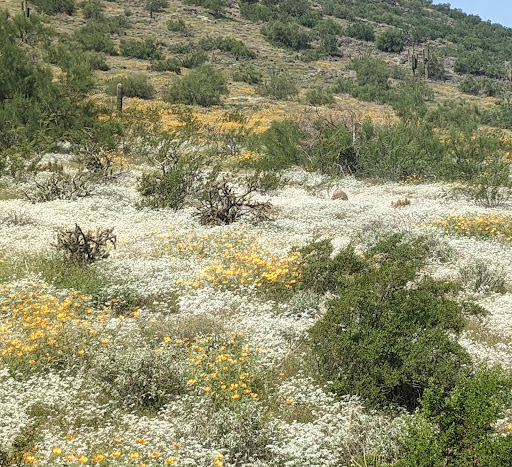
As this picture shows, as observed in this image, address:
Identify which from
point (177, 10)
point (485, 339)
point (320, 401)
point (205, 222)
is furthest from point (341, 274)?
point (177, 10)

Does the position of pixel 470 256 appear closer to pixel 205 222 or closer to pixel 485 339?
pixel 485 339

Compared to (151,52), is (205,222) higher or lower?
lower

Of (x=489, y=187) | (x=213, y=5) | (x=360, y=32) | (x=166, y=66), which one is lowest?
(x=489, y=187)

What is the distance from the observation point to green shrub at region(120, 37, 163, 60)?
50625 millimetres

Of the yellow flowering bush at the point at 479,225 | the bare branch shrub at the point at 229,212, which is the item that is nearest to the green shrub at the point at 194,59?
the bare branch shrub at the point at 229,212

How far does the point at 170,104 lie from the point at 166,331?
29493 millimetres

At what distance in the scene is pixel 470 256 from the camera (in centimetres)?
1011

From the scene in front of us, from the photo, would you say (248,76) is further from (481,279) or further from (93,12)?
(481,279)

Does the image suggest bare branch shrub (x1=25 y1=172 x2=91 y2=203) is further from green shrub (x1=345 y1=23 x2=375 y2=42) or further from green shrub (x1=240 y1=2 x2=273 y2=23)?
green shrub (x1=345 y1=23 x2=375 y2=42)

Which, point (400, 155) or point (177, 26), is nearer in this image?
point (400, 155)

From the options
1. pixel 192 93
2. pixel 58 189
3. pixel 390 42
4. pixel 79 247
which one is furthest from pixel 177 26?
pixel 79 247

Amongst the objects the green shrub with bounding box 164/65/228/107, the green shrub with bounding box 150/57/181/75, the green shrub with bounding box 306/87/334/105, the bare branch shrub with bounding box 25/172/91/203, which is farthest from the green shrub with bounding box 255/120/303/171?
the green shrub with bounding box 150/57/181/75

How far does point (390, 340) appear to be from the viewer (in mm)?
5465

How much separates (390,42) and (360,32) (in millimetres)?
5321
